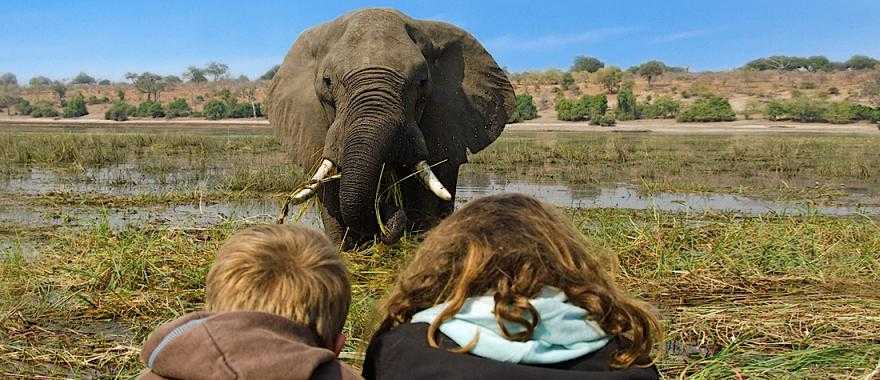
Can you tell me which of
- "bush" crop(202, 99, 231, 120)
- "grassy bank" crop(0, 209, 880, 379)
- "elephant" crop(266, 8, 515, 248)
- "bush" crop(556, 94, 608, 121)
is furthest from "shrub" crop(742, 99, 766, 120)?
"grassy bank" crop(0, 209, 880, 379)

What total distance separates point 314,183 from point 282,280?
4.88m

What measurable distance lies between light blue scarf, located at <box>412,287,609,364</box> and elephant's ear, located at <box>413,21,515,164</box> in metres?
5.91

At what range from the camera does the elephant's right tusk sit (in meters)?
7.20

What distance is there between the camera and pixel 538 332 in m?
2.28

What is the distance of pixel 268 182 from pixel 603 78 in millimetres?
42980

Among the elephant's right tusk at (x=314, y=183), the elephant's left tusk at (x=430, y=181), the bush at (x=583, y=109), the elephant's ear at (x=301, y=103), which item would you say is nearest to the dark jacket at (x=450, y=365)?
the elephant's right tusk at (x=314, y=183)

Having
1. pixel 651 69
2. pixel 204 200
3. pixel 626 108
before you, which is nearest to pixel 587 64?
pixel 651 69

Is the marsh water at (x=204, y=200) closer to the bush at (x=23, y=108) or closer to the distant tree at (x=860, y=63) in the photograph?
the bush at (x=23, y=108)

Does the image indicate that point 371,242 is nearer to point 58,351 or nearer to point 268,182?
point 58,351

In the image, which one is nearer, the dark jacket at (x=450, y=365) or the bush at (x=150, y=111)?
the dark jacket at (x=450, y=365)

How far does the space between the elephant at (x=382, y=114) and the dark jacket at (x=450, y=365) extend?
4.49 m

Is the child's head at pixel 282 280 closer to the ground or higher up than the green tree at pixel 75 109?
higher up

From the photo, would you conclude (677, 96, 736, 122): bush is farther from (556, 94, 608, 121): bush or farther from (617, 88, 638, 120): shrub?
(556, 94, 608, 121): bush

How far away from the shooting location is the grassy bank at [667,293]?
15.2 feet
